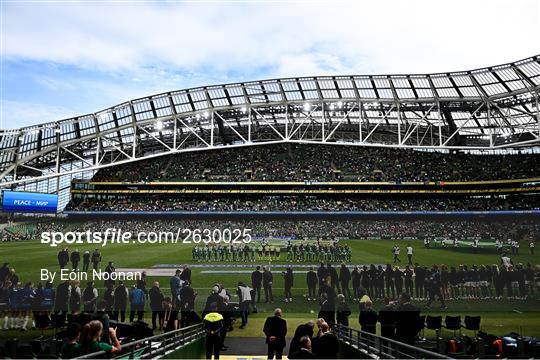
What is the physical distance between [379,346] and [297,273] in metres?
13.6

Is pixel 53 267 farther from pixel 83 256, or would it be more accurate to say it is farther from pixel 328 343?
pixel 328 343

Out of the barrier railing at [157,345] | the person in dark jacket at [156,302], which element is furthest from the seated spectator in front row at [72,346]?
the person in dark jacket at [156,302]

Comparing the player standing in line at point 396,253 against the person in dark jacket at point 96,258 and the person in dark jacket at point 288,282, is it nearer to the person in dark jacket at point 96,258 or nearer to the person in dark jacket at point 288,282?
the person in dark jacket at point 288,282

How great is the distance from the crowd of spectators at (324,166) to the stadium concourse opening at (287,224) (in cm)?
23

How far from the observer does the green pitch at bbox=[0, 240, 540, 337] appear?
49.0 feet

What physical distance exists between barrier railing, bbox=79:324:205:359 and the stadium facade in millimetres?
23785

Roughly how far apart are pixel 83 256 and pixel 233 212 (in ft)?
43.9

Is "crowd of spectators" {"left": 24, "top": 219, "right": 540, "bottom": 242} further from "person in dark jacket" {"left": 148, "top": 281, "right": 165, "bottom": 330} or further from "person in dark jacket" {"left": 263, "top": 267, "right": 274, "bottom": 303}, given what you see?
"person in dark jacket" {"left": 148, "top": 281, "right": 165, "bottom": 330}

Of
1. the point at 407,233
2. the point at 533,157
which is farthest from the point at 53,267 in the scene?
the point at 533,157

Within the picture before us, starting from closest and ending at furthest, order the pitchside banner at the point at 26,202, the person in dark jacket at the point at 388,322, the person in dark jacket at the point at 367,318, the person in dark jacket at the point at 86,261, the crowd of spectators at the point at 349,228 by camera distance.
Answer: the person in dark jacket at the point at 388,322 → the person in dark jacket at the point at 367,318 → the person in dark jacket at the point at 86,261 → the crowd of spectators at the point at 349,228 → the pitchside banner at the point at 26,202

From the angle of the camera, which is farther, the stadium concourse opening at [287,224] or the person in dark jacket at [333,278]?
the person in dark jacket at [333,278]

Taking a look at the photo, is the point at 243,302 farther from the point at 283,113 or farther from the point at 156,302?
the point at 283,113

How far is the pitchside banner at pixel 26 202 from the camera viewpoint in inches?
1129

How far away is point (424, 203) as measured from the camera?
3788cm
